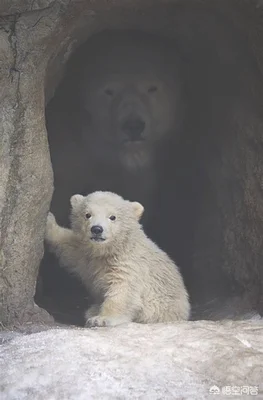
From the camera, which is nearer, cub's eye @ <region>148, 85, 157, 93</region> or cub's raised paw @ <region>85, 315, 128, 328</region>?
cub's raised paw @ <region>85, 315, 128, 328</region>

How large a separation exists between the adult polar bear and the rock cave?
0.06 ft

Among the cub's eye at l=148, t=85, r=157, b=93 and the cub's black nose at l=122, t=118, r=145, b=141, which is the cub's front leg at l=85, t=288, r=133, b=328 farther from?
the cub's eye at l=148, t=85, r=157, b=93

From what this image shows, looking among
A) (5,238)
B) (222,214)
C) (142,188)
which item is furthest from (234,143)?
(5,238)

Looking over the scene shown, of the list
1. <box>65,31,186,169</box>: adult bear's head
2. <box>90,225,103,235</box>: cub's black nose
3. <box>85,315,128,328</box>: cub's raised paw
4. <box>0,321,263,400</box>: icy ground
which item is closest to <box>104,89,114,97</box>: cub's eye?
<box>65,31,186,169</box>: adult bear's head

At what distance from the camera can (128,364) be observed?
2557mm

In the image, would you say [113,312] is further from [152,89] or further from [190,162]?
[152,89]

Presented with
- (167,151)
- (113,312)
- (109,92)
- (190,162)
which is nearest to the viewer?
(113,312)

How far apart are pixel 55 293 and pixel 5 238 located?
4.70 feet

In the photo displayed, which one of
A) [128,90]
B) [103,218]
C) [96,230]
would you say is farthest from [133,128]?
[96,230]

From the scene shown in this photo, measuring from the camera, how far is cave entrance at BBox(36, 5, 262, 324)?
3.96 m

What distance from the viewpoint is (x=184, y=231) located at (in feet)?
16.5

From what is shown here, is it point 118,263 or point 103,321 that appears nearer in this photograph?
point 103,321

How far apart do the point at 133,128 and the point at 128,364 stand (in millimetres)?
2373

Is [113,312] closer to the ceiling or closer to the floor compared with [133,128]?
closer to the floor
